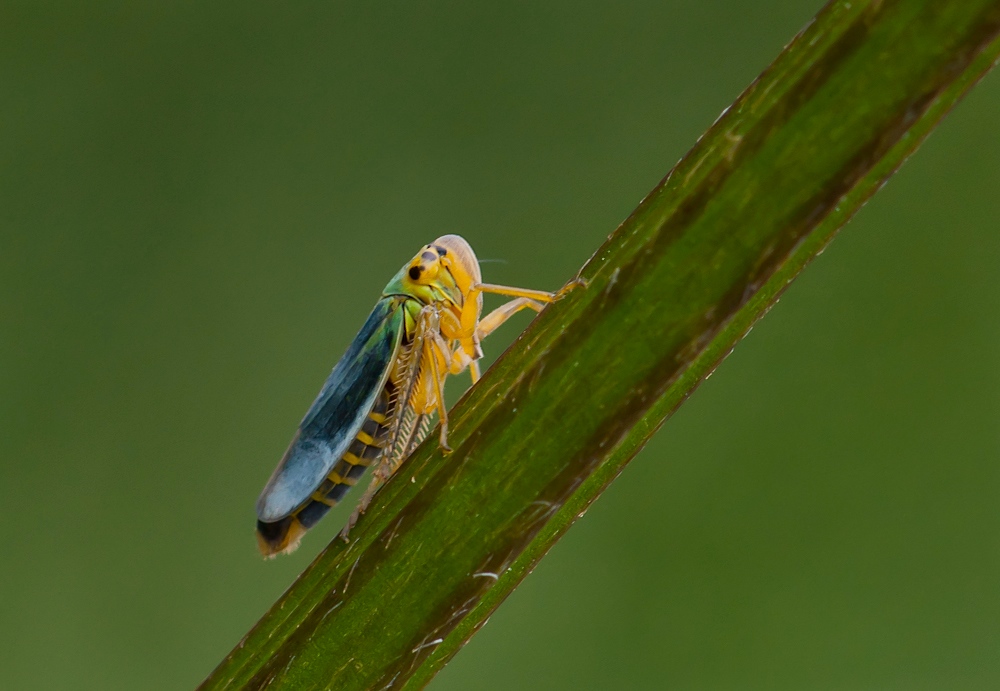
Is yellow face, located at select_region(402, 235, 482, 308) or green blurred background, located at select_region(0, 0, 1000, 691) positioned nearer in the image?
yellow face, located at select_region(402, 235, 482, 308)

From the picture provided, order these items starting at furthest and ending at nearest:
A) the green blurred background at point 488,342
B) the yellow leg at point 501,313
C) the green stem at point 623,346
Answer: the green blurred background at point 488,342 → the yellow leg at point 501,313 → the green stem at point 623,346

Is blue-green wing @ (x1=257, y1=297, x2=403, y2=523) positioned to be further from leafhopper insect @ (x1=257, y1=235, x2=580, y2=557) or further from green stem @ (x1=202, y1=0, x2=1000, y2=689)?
green stem @ (x1=202, y1=0, x2=1000, y2=689)

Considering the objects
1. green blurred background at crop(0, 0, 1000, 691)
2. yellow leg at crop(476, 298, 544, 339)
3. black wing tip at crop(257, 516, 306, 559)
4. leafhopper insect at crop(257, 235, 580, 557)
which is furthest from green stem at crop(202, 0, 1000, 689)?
green blurred background at crop(0, 0, 1000, 691)

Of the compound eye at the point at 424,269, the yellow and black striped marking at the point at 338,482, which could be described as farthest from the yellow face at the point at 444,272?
the yellow and black striped marking at the point at 338,482

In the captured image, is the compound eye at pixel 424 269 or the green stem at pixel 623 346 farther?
the compound eye at pixel 424 269

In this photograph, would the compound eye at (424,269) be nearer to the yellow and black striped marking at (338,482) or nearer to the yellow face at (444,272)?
the yellow face at (444,272)

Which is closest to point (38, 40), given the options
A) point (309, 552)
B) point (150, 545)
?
point (150, 545)

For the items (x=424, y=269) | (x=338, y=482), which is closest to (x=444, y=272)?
(x=424, y=269)

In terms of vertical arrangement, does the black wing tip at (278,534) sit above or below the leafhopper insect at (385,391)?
below
